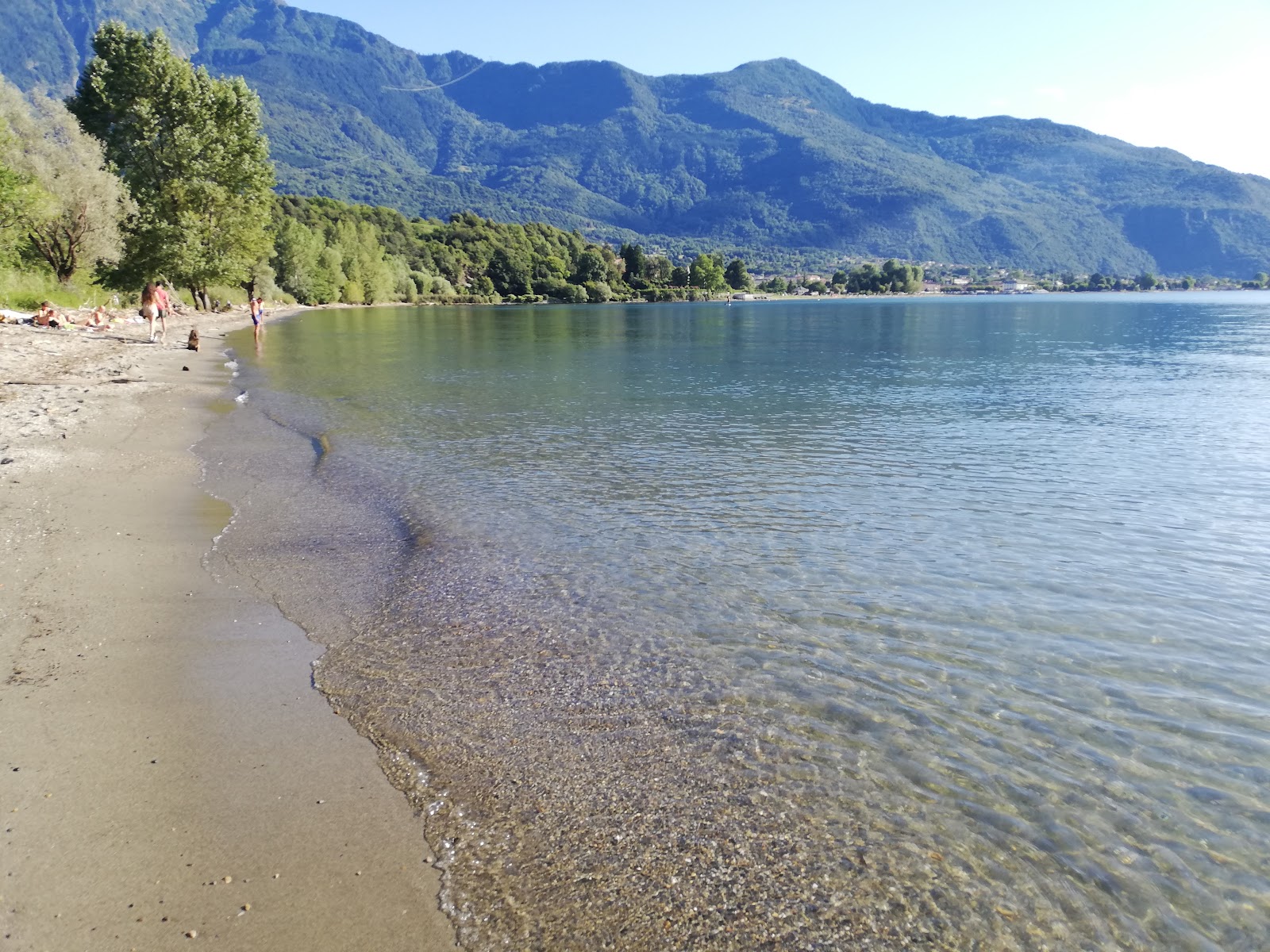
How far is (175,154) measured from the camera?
2158 inches

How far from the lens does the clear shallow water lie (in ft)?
16.9

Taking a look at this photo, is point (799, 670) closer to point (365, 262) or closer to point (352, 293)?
point (352, 293)

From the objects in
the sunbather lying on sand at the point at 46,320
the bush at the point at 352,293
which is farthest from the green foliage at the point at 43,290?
the bush at the point at 352,293

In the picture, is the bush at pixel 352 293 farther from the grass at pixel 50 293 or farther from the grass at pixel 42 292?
the grass at pixel 42 292

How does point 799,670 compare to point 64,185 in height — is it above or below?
below

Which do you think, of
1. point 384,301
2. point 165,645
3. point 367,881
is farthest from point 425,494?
point 384,301

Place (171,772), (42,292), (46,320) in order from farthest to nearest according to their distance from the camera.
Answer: (42,292), (46,320), (171,772)

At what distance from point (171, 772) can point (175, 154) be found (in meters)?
61.2

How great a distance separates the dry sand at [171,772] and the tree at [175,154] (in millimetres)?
50864

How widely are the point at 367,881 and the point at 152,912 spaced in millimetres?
1206

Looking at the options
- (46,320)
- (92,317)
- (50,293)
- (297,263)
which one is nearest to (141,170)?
(50,293)

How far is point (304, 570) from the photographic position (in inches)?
428

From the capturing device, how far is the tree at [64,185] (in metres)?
49.5

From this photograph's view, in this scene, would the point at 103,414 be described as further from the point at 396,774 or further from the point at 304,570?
the point at 396,774
